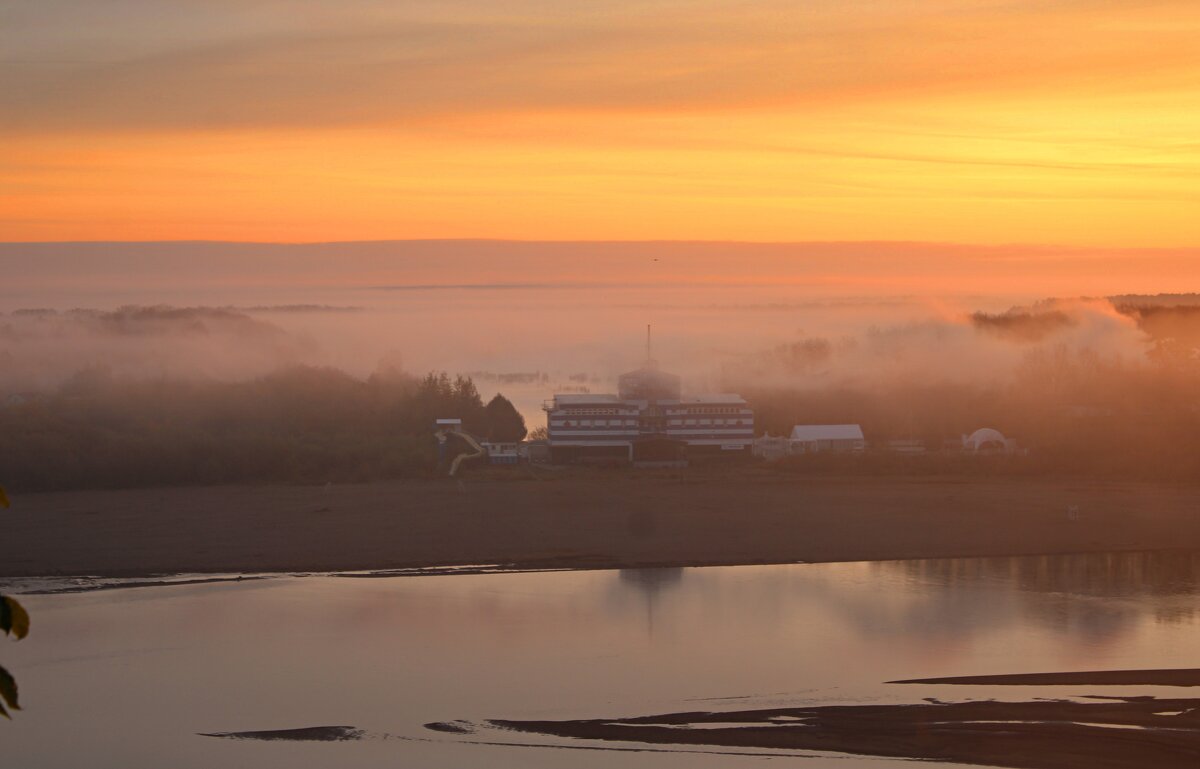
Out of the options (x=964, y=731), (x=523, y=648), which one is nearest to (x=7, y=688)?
(x=964, y=731)

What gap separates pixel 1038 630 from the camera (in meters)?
20.4

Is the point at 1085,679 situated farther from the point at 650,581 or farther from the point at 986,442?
the point at 986,442

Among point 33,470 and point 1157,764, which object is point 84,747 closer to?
point 1157,764

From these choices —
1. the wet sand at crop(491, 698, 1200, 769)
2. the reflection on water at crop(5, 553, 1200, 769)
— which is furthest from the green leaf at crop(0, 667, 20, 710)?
the wet sand at crop(491, 698, 1200, 769)

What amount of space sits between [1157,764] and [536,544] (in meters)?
16.9

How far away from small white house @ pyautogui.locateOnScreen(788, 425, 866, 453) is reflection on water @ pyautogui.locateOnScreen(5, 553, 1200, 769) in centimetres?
2180

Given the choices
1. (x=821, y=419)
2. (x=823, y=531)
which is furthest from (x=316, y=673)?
(x=821, y=419)

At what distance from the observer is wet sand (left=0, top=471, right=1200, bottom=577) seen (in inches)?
1082

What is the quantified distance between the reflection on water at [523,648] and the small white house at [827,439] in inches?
858

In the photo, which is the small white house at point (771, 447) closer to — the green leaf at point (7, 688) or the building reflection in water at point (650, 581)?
the building reflection in water at point (650, 581)

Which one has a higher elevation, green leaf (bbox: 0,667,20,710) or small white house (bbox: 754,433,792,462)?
small white house (bbox: 754,433,792,462)

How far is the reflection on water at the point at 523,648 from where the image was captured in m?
15.4

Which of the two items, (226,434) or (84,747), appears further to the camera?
(226,434)

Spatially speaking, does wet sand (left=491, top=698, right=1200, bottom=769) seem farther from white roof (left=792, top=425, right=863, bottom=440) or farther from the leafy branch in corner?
white roof (left=792, top=425, right=863, bottom=440)
